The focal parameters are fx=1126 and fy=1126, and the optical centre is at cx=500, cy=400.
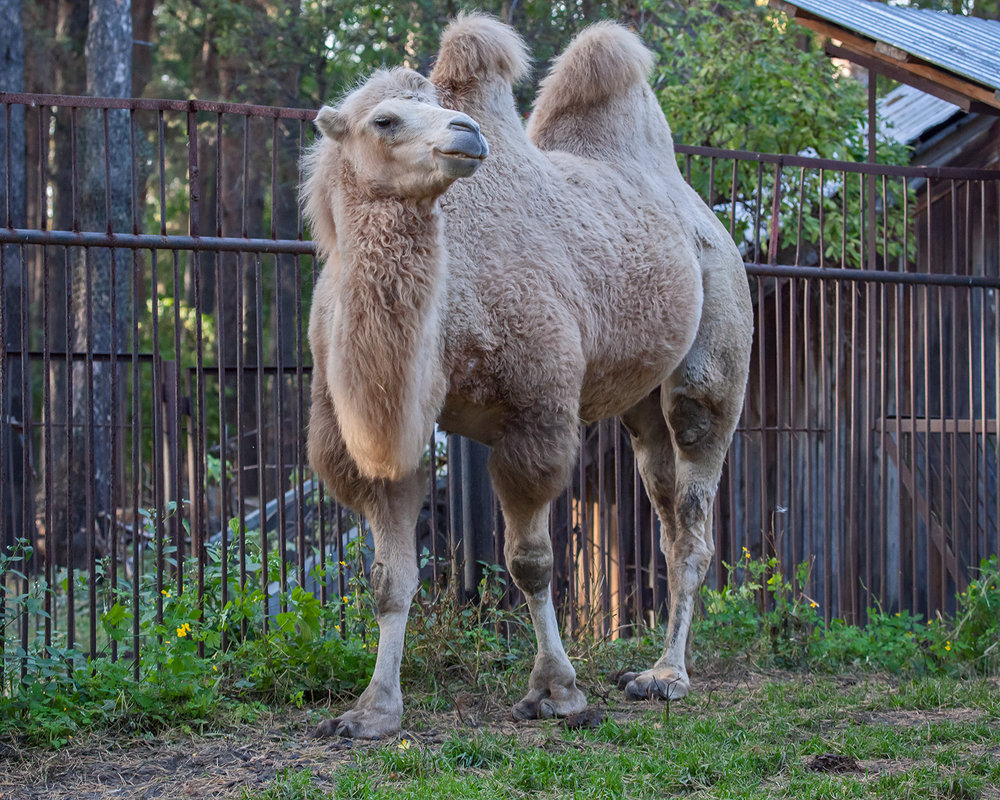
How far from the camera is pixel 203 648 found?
15.0 feet

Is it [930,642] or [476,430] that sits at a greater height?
[476,430]

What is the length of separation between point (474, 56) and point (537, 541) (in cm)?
186

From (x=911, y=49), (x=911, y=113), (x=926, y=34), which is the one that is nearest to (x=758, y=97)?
(x=926, y=34)

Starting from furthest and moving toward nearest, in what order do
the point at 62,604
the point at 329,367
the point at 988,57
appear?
the point at 62,604, the point at 988,57, the point at 329,367

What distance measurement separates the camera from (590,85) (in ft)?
16.6

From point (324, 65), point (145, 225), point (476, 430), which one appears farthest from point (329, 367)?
point (145, 225)

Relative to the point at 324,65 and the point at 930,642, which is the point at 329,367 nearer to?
the point at 930,642

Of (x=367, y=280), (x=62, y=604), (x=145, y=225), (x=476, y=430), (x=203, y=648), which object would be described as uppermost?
(x=145, y=225)

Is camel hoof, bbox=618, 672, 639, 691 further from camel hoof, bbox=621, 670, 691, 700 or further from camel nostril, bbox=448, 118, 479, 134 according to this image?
camel nostril, bbox=448, 118, 479, 134

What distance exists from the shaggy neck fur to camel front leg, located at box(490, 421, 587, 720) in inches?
18.3

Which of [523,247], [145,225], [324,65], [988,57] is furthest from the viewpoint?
[145,225]

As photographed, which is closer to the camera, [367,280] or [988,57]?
[367,280]

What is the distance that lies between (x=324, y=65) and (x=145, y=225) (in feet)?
27.8

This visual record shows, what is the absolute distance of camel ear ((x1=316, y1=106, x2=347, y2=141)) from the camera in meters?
3.71
